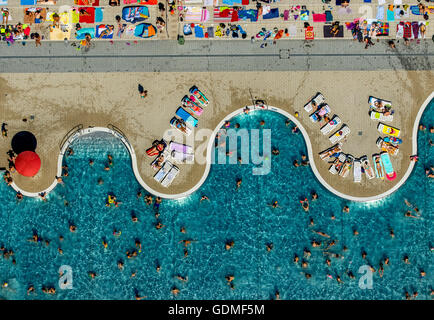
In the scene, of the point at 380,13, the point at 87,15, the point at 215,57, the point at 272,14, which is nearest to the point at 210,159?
the point at 215,57

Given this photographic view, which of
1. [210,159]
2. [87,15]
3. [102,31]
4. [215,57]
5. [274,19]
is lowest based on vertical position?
[210,159]

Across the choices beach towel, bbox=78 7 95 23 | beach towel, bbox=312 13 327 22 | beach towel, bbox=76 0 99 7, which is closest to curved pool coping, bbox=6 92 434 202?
beach towel, bbox=312 13 327 22

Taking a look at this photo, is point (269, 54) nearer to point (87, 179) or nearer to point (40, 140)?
point (87, 179)

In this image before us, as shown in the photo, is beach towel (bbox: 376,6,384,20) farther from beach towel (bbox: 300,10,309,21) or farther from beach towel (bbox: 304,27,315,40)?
beach towel (bbox: 300,10,309,21)

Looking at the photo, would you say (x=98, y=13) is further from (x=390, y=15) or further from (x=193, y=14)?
Result: (x=390, y=15)

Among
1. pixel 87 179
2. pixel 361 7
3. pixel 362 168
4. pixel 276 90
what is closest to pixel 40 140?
pixel 87 179

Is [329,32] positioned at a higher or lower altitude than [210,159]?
higher

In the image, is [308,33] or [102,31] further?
[102,31]
